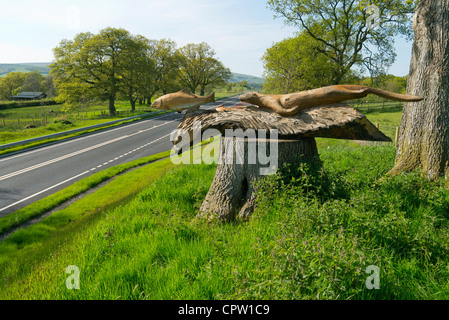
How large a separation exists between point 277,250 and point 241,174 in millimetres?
2386

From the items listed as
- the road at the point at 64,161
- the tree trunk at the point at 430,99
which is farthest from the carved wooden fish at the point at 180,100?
the road at the point at 64,161

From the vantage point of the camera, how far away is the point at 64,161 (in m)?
16.2

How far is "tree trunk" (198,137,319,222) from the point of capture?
5027 millimetres

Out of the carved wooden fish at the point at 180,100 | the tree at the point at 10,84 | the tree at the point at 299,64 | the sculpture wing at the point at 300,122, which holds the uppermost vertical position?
the tree at the point at 10,84

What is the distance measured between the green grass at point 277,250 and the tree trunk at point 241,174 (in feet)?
1.09

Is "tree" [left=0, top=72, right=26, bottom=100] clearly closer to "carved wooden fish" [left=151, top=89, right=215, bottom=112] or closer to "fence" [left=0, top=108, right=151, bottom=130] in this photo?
"fence" [left=0, top=108, right=151, bottom=130]

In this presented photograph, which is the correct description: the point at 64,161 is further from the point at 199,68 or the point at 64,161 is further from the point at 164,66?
the point at 199,68

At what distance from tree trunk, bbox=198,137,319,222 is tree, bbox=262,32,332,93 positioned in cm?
2326

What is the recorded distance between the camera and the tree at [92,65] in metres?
36.5

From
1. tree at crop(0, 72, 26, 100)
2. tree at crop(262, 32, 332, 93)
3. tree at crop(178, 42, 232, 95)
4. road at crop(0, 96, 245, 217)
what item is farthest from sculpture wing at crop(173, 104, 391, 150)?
tree at crop(0, 72, 26, 100)

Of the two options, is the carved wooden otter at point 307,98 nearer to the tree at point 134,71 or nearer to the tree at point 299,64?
the tree at point 299,64

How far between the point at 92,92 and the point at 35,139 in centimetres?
1804

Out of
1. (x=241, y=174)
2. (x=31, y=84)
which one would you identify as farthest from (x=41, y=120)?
(x=31, y=84)

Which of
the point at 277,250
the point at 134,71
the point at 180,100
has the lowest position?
the point at 277,250
